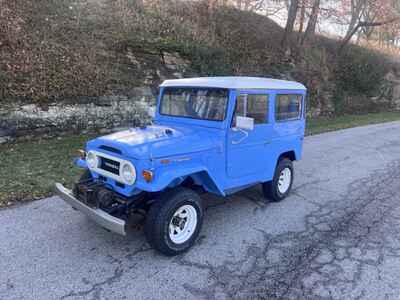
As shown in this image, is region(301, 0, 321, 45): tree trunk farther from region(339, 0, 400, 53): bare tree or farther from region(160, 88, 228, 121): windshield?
region(160, 88, 228, 121): windshield

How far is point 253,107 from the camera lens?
4383 millimetres

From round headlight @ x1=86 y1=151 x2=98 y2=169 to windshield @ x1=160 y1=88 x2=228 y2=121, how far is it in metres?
1.30

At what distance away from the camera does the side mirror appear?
3.81m

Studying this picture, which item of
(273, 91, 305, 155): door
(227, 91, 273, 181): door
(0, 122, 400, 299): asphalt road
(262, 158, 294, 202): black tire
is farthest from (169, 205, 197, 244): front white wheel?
(273, 91, 305, 155): door

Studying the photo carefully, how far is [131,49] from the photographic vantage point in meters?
10.3

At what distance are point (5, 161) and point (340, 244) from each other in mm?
6162

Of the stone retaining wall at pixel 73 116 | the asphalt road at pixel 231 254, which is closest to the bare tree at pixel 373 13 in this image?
the stone retaining wall at pixel 73 116

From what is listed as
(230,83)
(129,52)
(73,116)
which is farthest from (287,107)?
(129,52)

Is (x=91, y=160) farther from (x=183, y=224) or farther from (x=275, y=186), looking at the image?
(x=275, y=186)

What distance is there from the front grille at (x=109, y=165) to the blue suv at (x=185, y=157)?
13mm

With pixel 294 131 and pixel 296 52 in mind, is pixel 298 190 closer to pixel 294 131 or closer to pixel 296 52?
pixel 294 131

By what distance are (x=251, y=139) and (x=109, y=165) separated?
1.96m

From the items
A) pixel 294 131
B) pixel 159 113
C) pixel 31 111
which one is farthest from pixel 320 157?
pixel 31 111

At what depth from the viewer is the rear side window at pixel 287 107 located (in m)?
4.87
